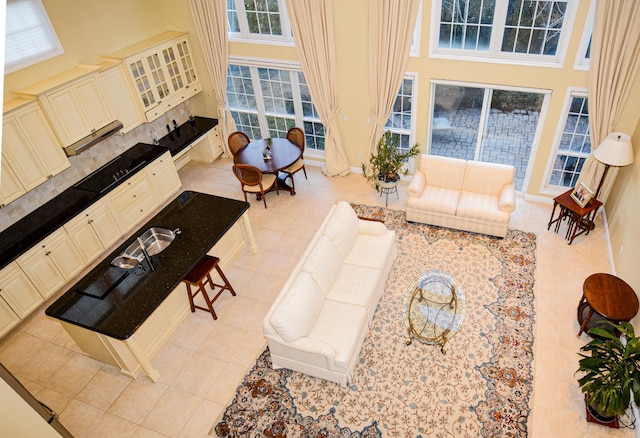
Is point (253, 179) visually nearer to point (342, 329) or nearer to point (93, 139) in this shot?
point (93, 139)

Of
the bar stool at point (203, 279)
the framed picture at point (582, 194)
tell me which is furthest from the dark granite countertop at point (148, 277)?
the framed picture at point (582, 194)

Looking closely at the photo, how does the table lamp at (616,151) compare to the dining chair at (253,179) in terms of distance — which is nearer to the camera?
the table lamp at (616,151)

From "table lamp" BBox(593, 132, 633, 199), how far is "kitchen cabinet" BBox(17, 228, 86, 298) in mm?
7880

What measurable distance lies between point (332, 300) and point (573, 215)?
13.2ft

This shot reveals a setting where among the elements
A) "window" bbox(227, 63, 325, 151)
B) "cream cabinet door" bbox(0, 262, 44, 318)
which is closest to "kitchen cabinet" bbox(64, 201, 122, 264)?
"cream cabinet door" bbox(0, 262, 44, 318)

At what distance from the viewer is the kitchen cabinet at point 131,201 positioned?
7242 millimetres

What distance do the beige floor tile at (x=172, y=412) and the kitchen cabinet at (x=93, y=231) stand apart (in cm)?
296

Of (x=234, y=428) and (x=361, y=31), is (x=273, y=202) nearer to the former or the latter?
(x=361, y=31)

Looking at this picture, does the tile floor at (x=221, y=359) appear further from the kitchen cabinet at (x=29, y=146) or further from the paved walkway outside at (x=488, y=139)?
the kitchen cabinet at (x=29, y=146)

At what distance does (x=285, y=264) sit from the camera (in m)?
6.88

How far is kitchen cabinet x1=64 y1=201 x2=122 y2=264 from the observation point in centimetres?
666

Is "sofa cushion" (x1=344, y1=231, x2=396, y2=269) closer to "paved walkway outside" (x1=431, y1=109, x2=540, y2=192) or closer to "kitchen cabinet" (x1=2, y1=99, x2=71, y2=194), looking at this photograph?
"paved walkway outside" (x1=431, y1=109, x2=540, y2=192)

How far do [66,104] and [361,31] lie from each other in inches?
187

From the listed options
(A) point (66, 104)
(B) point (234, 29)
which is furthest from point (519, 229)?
(A) point (66, 104)
